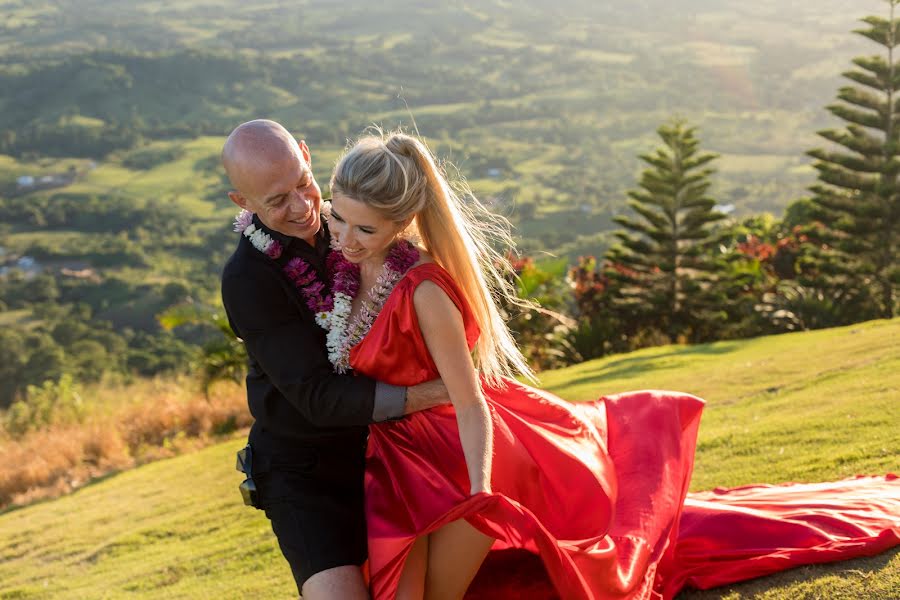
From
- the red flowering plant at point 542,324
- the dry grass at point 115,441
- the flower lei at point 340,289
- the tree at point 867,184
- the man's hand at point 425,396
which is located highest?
the flower lei at point 340,289

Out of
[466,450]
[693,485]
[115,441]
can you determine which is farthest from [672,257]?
[466,450]

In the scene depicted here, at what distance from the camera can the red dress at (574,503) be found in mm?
2668

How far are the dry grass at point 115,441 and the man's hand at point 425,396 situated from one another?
7.11m

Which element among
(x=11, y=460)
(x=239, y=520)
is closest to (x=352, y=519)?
(x=239, y=520)

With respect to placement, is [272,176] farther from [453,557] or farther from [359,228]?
[453,557]

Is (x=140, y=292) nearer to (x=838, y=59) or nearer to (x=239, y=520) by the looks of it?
(x=239, y=520)

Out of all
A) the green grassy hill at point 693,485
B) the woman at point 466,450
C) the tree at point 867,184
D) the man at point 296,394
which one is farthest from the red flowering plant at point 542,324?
the man at point 296,394

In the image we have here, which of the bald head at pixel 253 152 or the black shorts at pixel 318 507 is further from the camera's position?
the bald head at pixel 253 152

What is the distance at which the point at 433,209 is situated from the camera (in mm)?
2820

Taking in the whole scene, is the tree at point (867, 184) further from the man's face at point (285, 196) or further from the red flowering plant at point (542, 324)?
the man's face at point (285, 196)

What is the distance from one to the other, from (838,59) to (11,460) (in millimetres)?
144356

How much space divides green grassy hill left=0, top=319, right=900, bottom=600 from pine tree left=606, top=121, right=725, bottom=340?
12.2 ft

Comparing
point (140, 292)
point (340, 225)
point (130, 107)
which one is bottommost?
point (140, 292)

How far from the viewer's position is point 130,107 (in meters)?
132
